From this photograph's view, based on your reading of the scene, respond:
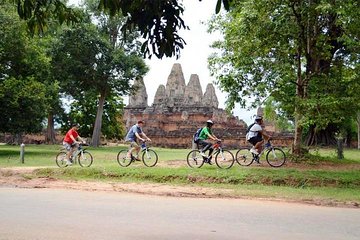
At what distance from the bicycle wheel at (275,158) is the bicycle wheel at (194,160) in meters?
2.30

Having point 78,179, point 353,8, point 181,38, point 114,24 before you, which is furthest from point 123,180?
point 114,24

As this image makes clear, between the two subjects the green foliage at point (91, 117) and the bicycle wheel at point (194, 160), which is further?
the green foliage at point (91, 117)

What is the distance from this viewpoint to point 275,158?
609 inches

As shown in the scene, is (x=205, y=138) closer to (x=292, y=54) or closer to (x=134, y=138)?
(x=134, y=138)

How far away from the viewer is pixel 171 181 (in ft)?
43.3

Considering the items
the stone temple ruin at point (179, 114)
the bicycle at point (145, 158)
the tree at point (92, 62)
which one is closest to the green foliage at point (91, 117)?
the stone temple ruin at point (179, 114)

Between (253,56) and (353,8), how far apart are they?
394 cm

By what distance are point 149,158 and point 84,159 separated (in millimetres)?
2379

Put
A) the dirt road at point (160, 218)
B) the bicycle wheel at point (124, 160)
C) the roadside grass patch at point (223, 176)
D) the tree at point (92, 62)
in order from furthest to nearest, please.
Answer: the tree at point (92, 62)
the bicycle wheel at point (124, 160)
the roadside grass patch at point (223, 176)
the dirt road at point (160, 218)

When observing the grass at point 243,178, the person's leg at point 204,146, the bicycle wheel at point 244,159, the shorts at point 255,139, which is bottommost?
the grass at point 243,178

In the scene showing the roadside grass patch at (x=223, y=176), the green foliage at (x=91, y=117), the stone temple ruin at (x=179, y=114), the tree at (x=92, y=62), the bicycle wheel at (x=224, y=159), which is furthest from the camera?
the green foliage at (x=91, y=117)

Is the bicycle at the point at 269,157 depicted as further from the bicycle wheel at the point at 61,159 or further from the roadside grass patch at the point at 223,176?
the bicycle wheel at the point at 61,159

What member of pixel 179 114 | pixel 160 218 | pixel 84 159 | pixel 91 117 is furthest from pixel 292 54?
pixel 91 117

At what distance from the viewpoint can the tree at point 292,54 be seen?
15125 mm
